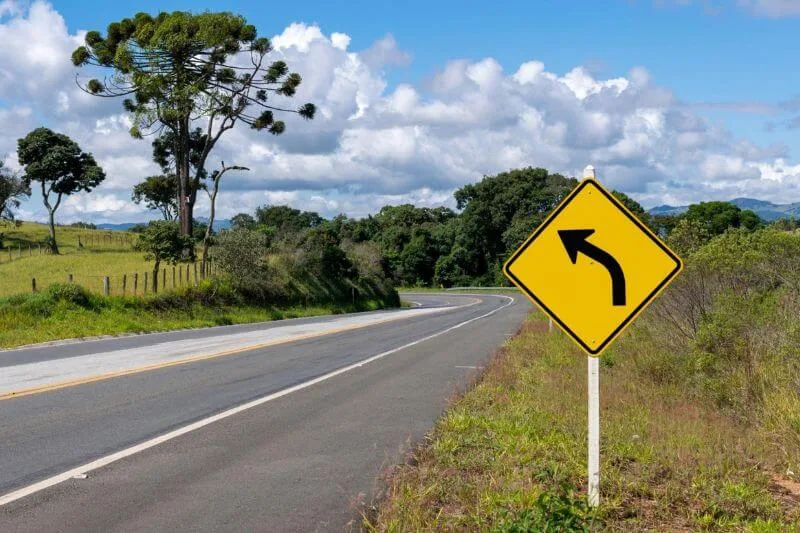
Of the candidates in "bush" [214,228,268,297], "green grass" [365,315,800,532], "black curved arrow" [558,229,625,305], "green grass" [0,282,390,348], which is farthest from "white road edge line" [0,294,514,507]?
"bush" [214,228,268,297]

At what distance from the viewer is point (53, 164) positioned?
60.8m

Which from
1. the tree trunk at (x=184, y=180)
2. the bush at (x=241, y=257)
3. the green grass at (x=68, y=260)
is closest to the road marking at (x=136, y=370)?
the green grass at (x=68, y=260)

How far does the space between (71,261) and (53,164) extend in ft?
52.7

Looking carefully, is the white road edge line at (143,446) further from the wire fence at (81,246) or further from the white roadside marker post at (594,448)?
the wire fence at (81,246)

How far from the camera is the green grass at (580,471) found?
17.2 ft

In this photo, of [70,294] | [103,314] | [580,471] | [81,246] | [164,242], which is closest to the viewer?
[580,471]

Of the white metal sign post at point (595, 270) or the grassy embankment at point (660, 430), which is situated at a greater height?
the white metal sign post at point (595, 270)

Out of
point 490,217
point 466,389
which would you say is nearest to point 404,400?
point 466,389

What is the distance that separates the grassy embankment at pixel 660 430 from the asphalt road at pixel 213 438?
0.70 m

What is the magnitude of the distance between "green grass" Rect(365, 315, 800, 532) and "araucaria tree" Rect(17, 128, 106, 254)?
189 feet

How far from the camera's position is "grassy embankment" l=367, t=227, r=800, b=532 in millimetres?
5406

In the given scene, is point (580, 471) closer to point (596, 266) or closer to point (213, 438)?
point (596, 266)

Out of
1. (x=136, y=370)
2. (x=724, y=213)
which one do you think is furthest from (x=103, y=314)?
(x=724, y=213)

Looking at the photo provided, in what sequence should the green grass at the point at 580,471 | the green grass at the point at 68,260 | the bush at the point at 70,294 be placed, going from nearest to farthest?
the green grass at the point at 580,471 → the bush at the point at 70,294 → the green grass at the point at 68,260
